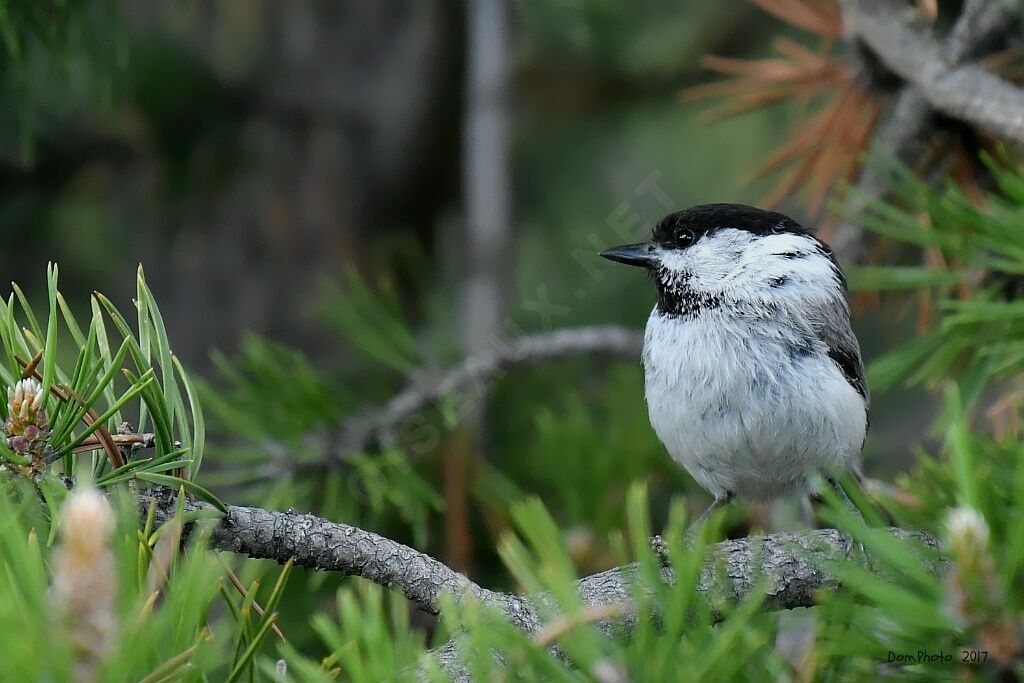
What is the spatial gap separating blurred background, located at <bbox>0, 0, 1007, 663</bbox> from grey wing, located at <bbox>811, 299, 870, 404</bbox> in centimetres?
15

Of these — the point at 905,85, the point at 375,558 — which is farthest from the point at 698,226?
the point at 375,558

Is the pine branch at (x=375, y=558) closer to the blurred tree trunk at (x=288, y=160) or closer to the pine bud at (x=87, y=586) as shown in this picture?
the pine bud at (x=87, y=586)

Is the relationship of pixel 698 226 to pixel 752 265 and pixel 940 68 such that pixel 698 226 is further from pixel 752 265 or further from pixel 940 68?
pixel 940 68

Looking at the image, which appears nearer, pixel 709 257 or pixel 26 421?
pixel 26 421

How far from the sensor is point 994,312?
1355 millimetres

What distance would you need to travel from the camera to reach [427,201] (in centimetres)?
326

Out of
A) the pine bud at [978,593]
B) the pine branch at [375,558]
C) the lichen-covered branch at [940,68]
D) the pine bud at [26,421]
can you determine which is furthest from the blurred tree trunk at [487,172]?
the pine bud at [978,593]

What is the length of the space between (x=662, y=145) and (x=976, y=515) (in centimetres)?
329

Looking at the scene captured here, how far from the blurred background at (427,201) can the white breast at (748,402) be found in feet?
1.16

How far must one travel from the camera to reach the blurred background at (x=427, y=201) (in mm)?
2178

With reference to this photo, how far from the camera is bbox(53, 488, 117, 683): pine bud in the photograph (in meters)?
0.63

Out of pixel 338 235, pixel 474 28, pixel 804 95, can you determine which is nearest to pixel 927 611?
pixel 804 95

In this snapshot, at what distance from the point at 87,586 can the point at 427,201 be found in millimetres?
2683

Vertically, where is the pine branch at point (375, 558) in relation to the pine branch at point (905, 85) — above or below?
below
